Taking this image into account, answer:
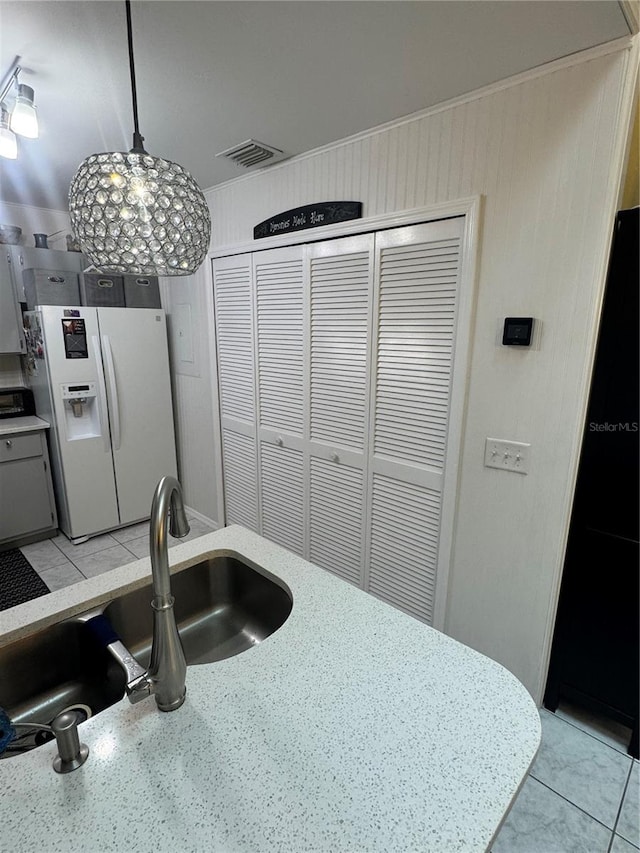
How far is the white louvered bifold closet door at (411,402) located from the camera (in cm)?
189

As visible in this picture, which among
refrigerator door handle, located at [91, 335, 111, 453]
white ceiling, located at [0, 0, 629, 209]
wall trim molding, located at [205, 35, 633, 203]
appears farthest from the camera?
refrigerator door handle, located at [91, 335, 111, 453]

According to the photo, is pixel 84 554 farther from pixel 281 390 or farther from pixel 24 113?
pixel 24 113

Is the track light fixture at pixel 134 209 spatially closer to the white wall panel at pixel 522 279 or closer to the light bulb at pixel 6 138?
the white wall panel at pixel 522 279

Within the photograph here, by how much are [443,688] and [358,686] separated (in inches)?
7.4

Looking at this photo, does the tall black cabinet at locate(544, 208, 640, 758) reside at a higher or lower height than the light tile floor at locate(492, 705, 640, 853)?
higher

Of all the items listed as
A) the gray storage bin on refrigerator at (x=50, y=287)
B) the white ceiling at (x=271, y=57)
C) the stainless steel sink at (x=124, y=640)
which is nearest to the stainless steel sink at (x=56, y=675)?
the stainless steel sink at (x=124, y=640)

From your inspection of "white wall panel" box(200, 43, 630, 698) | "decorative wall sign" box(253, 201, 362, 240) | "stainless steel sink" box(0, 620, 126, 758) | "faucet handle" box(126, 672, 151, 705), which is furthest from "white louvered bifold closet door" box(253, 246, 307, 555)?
"faucet handle" box(126, 672, 151, 705)

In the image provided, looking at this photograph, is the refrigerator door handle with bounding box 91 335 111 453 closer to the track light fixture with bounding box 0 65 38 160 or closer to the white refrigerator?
the white refrigerator

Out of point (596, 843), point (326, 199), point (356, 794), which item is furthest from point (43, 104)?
point (596, 843)

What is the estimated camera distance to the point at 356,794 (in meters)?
0.75

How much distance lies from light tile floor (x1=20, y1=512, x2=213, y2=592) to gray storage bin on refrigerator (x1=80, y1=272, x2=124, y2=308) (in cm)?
177

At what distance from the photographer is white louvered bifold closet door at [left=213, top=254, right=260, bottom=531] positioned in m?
2.82

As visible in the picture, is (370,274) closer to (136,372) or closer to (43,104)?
(43,104)

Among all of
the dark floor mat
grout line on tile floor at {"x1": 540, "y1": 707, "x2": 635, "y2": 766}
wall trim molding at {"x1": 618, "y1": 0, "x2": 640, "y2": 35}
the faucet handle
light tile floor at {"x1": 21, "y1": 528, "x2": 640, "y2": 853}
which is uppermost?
wall trim molding at {"x1": 618, "y1": 0, "x2": 640, "y2": 35}
